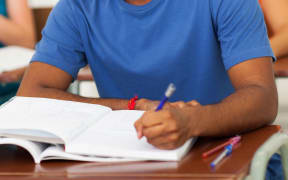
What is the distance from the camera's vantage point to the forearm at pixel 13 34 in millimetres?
2908

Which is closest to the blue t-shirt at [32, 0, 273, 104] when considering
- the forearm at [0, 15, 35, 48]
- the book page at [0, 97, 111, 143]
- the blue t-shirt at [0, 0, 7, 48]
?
the book page at [0, 97, 111, 143]

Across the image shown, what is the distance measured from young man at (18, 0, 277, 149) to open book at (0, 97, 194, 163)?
268 mm

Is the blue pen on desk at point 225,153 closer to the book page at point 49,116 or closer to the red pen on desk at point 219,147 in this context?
the red pen on desk at point 219,147

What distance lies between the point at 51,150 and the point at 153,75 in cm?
64

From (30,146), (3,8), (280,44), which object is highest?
(30,146)

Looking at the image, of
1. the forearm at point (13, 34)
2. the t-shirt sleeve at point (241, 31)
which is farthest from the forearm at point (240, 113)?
the forearm at point (13, 34)

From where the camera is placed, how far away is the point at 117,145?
0.94 m

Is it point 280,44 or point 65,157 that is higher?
point 65,157

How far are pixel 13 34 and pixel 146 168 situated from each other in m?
2.22

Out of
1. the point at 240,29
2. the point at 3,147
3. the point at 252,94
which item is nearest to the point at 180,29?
the point at 240,29

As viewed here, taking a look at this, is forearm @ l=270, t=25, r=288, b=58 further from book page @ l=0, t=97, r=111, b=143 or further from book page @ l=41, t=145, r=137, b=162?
book page @ l=41, t=145, r=137, b=162

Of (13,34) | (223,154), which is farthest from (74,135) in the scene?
(13,34)

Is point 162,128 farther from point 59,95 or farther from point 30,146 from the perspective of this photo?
point 59,95

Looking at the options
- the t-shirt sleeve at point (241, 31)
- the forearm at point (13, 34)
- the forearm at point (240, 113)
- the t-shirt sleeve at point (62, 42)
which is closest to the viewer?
the forearm at point (240, 113)
